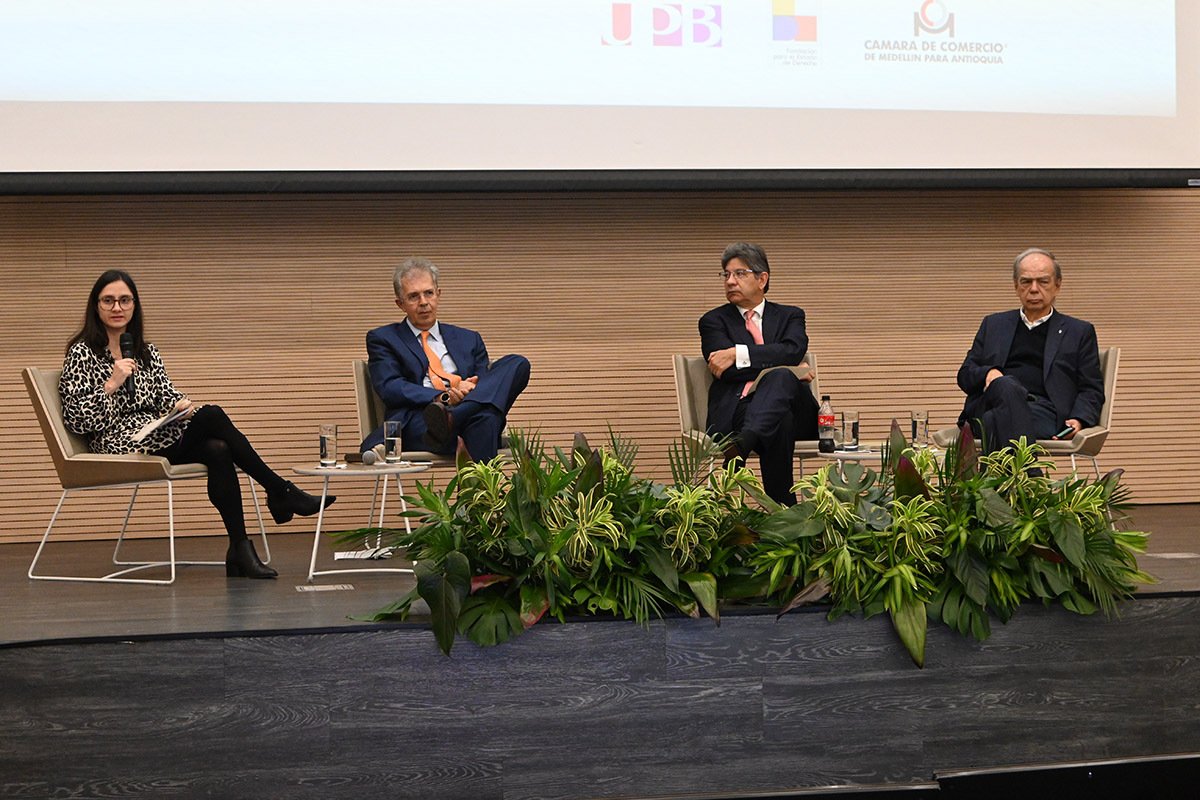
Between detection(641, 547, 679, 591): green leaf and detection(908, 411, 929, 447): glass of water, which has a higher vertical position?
detection(908, 411, 929, 447): glass of water

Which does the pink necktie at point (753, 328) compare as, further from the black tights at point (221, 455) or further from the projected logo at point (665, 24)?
the black tights at point (221, 455)

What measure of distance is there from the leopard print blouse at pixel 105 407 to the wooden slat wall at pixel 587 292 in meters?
1.13

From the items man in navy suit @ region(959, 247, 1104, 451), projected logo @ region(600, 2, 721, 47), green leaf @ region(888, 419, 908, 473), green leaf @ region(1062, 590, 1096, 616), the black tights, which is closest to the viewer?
green leaf @ region(1062, 590, 1096, 616)

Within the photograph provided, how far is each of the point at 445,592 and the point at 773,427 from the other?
2047 millimetres

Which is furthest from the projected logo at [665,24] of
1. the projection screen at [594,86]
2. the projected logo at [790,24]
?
the projected logo at [790,24]

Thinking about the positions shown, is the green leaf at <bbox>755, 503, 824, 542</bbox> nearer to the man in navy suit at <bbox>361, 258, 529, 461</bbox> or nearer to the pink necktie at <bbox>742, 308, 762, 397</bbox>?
the man in navy suit at <bbox>361, 258, 529, 461</bbox>

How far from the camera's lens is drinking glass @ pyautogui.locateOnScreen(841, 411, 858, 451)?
4523 millimetres

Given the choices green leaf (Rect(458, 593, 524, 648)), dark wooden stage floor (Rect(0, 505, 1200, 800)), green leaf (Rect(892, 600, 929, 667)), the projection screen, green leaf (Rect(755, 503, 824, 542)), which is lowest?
dark wooden stage floor (Rect(0, 505, 1200, 800))

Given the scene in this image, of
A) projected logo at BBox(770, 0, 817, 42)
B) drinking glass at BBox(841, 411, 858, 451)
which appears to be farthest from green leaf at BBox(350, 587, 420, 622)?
projected logo at BBox(770, 0, 817, 42)

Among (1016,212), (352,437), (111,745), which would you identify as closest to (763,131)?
(1016,212)

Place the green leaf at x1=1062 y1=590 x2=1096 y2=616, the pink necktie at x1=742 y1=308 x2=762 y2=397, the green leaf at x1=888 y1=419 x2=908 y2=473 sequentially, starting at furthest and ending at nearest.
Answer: the pink necktie at x1=742 y1=308 x2=762 y2=397 → the green leaf at x1=888 y1=419 x2=908 y2=473 → the green leaf at x1=1062 y1=590 x2=1096 y2=616

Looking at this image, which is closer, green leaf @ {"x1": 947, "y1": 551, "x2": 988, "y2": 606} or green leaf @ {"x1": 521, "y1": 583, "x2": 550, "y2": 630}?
green leaf @ {"x1": 521, "y1": 583, "x2": 550, "y2": 630}

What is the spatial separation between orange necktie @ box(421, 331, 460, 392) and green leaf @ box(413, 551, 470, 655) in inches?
78.6

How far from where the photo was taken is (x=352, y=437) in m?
5.49
